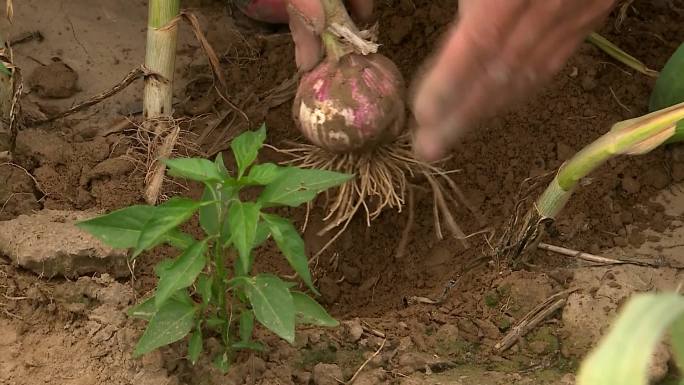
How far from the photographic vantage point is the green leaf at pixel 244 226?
916mm

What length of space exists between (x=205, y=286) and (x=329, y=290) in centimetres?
41

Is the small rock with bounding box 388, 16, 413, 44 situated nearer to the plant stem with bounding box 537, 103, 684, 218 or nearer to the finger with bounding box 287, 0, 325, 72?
the finger with bounding box 287, 0, 325, 72

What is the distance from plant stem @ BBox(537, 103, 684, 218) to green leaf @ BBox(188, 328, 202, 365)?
59 centimetres

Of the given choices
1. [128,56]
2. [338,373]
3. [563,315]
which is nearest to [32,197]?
[128,56]

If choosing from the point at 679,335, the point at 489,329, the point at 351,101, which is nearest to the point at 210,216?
the point at 351,101

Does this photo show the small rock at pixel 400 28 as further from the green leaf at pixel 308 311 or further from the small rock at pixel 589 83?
the green leaf at pixel 308 311

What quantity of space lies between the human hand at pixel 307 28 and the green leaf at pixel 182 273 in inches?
19.9

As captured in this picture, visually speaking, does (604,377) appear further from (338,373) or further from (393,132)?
(393,132)

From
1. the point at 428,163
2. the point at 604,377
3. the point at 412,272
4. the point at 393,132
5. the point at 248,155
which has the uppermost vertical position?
the point at 604,377

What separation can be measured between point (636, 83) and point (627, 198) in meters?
0.28

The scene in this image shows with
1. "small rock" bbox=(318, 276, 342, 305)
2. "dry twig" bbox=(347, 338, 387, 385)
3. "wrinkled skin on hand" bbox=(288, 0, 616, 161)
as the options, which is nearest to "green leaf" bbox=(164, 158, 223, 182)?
"wrinkled skin on hand" bbox=(288, 0, 616, 161)

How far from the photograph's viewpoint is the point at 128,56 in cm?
170

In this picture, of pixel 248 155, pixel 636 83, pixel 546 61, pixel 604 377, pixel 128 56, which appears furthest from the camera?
pixel 128 56

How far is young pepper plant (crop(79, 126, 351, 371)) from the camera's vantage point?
3.09 feet
